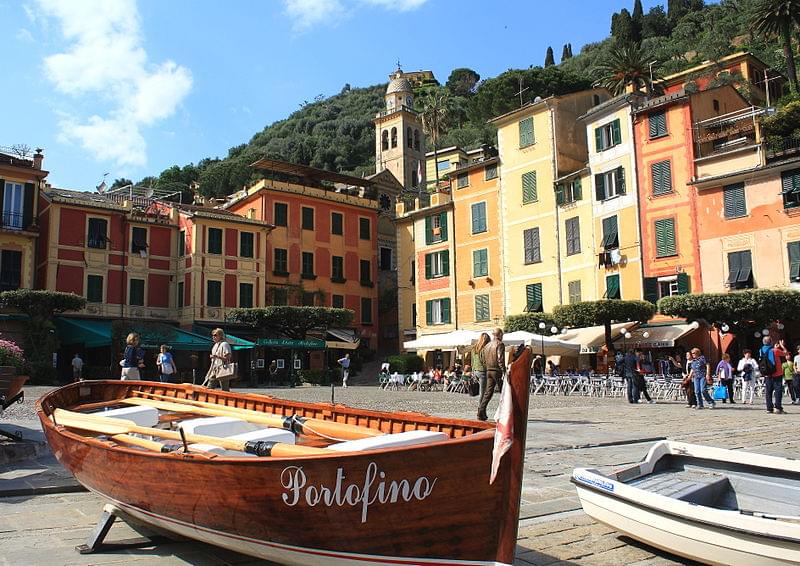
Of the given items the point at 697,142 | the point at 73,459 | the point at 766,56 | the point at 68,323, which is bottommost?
the point at 73,459

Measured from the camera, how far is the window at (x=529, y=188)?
35.5 metres

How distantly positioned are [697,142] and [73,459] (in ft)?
96.4

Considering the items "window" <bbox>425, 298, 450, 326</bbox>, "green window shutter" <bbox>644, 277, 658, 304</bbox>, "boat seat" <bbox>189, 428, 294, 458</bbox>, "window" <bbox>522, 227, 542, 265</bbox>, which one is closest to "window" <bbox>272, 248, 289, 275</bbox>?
"window" <bbox>425, 298, 450, 326</bbox>

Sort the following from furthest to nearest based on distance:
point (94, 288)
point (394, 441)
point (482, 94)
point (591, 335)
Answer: point (482, 94) → point (94, 288) → point (591, 335) → point (394, 441)

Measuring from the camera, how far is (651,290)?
97.4ft

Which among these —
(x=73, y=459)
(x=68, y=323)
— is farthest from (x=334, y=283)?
(x=73, y=459)

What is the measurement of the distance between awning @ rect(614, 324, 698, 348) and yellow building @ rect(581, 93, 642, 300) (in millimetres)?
1883

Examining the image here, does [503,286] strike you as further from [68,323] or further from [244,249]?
[68,323]

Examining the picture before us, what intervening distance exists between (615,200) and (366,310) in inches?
753

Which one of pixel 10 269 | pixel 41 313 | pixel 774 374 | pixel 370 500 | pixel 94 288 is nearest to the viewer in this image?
pixel 370 500

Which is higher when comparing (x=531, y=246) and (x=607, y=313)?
(x=531, y=246)

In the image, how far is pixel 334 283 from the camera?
143 ft

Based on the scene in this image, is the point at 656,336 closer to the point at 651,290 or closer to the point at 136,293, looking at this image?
the point at 651,290

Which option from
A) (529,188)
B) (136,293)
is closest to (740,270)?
(529,188)
